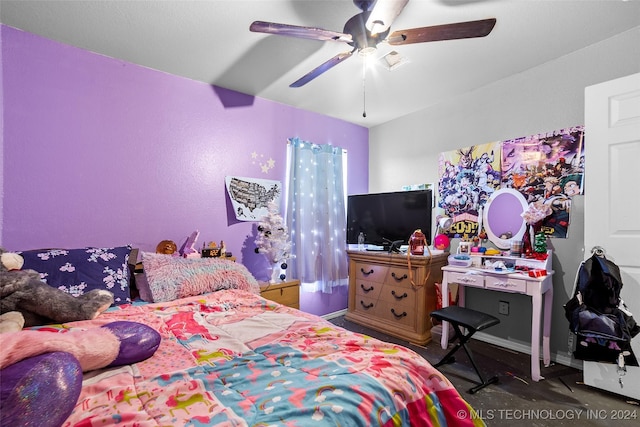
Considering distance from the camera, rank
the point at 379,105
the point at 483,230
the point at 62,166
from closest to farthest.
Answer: the point at 62,166 → the point at 483,230 → the point at 379,105

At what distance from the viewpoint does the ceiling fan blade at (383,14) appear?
133cm

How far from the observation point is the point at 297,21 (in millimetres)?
1926

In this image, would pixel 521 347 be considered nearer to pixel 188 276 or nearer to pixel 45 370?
pixel 188 276

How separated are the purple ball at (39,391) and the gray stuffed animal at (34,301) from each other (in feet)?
2.88

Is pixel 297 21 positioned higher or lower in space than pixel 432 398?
higher

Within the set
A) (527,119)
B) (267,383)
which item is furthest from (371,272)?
(267,383)

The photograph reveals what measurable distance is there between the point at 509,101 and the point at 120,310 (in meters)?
3.41

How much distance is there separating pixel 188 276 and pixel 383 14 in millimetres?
1937

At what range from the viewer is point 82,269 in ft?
6.14

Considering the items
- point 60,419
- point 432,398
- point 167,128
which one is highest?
point 167,128

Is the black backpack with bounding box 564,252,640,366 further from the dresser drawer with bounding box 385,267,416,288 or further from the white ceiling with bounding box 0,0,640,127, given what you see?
the white ceiling with bounding box 0,0,640,127

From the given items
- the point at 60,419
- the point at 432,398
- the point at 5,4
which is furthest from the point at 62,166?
the point at 432,398

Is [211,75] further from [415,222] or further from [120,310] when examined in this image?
[415,222]

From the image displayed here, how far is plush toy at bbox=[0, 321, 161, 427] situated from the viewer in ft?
2.14
